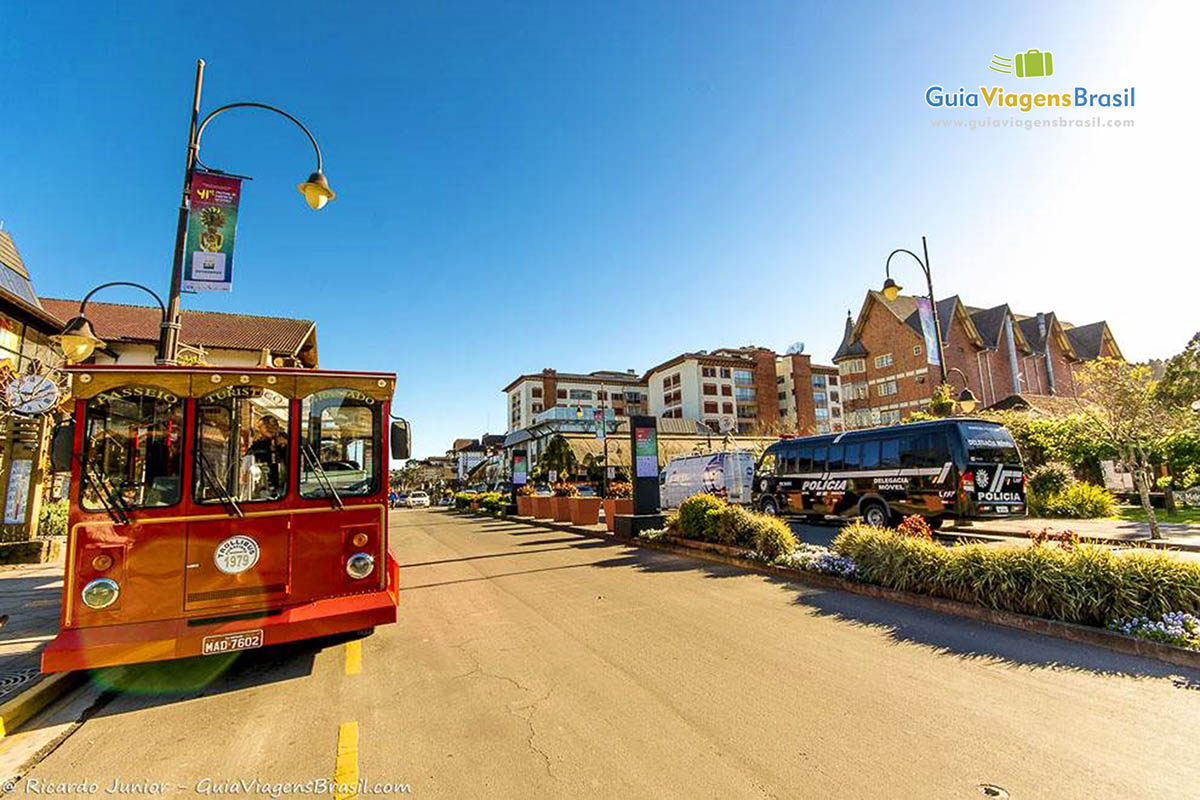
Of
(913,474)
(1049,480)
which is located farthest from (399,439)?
(1049,480)

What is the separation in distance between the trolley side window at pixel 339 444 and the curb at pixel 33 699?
7.93ft

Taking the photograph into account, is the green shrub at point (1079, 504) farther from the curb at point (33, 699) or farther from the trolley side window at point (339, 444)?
the curb at point (33, 699)

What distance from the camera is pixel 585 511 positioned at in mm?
19734

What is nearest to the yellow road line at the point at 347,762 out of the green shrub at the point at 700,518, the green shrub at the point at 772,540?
the green shrub at the point at 772,540

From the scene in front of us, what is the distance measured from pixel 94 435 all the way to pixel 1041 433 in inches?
997

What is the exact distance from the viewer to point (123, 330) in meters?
28.2

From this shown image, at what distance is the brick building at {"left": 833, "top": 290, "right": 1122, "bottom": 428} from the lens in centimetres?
4650

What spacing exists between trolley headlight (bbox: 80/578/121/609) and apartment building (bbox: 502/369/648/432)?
254 ft

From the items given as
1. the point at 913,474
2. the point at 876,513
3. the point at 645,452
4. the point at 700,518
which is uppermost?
the point at 645,452

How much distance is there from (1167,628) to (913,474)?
29.4ft

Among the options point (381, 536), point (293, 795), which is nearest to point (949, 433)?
point (381, 536)

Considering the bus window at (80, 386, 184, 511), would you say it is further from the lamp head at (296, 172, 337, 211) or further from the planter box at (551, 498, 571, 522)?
the planter box at (551, 498, 571, 522)

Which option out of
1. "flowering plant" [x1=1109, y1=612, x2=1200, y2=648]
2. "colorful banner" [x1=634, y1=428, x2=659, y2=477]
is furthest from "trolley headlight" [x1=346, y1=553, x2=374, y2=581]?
"colorful banner" [x1=634, y1=428, x2=659, y2=477]

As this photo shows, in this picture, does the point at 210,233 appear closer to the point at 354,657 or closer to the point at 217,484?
the point at 217,484
